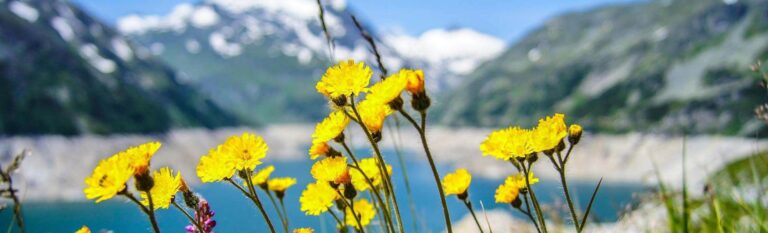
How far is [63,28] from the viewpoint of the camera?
621ft

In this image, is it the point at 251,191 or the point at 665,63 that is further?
the point at 665,63

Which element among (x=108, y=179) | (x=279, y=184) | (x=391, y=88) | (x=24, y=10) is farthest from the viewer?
(x=24, y=10)

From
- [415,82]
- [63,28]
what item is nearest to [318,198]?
[415,82]

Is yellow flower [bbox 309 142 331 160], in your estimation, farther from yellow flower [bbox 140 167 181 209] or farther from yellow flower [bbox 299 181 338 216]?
yellow flower [bbox 140 167 181 209]

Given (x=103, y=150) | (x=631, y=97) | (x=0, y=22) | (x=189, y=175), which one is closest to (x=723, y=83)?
(x=631, y=97)

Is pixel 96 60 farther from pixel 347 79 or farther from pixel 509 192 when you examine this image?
pixel 347 79

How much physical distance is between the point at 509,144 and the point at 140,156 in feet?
3.94

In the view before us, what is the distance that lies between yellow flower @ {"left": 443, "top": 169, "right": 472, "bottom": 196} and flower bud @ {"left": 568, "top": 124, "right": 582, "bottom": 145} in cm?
45

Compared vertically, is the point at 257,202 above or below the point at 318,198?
below

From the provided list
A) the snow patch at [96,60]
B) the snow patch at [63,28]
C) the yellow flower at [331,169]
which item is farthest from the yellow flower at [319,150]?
the snow patch at [63,28]

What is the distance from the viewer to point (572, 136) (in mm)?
2066

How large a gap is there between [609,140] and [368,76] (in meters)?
160

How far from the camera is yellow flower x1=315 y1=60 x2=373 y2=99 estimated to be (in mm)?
1828

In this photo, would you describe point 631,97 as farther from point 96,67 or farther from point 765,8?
point 96,67
